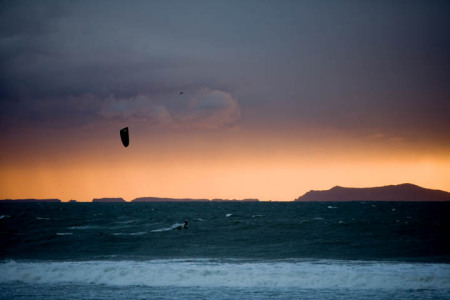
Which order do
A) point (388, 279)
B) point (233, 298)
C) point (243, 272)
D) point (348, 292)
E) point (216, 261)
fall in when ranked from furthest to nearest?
point (216, 261) → point (243, 272) → point (388, 279) → point (348, 292) → point (233, 298)

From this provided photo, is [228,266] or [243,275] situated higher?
[243,275]

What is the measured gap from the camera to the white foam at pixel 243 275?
1441cm

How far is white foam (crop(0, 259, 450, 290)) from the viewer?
1441 cm

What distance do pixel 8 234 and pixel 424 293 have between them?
33.2 metres

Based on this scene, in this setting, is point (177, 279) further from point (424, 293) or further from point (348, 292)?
point (424, 293)

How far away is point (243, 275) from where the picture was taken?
51.5 ft

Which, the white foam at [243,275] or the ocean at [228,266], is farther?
the white foam at [243,275]

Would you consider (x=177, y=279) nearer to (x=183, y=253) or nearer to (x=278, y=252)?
(x=183, y=253)

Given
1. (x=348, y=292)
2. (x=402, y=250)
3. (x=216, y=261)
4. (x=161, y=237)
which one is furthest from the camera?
(x=161, y=237)

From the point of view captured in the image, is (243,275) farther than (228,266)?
No

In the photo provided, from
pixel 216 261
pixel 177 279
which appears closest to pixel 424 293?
pixel 177 279

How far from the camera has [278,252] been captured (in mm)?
25344

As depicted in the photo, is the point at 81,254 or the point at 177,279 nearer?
the point at 177,279

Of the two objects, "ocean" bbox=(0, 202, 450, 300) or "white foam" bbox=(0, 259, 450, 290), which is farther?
"white foam" bbox=(0, 259, 450, 290)
